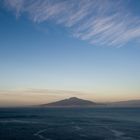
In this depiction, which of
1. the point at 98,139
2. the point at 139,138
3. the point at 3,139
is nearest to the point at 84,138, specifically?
the point at 98,139

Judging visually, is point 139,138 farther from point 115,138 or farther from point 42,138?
→ point 42,138

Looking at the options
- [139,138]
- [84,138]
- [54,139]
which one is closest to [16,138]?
[54,139]

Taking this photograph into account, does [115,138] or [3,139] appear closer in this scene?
[3,139]

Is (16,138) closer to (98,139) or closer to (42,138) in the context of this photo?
(42,138)

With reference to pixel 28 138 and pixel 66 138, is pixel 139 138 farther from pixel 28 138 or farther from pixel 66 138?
pixel 28 138

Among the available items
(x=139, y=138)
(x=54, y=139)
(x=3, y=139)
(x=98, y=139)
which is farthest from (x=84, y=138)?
(x=3, y=139)

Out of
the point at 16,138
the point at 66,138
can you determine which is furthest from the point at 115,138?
the point at 16,138
